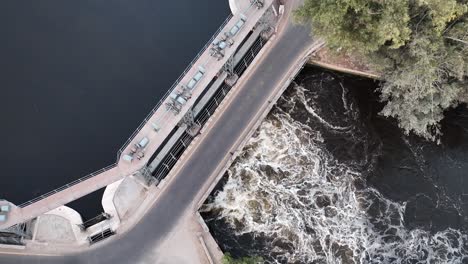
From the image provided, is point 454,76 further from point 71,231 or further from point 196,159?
point 71,231

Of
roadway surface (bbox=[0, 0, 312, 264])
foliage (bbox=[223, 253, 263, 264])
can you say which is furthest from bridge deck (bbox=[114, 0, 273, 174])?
foliage (bbox=[223, 253, 263, 264])

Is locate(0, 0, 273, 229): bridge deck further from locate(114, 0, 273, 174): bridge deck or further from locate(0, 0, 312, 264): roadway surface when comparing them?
locate(0, 0, 312, 264): roadway surface

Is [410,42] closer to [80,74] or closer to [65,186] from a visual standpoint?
[80,74]

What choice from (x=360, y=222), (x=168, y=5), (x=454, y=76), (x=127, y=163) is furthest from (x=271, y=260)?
(x=168, y=5)

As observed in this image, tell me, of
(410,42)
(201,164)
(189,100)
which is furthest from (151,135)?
(410,42)

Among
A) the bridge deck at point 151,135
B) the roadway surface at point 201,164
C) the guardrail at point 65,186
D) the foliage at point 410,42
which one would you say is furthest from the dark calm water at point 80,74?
the foliage at point 410,42

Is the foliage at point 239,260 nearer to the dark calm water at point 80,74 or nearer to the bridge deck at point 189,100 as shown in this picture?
the bridge deck at point 189,100
